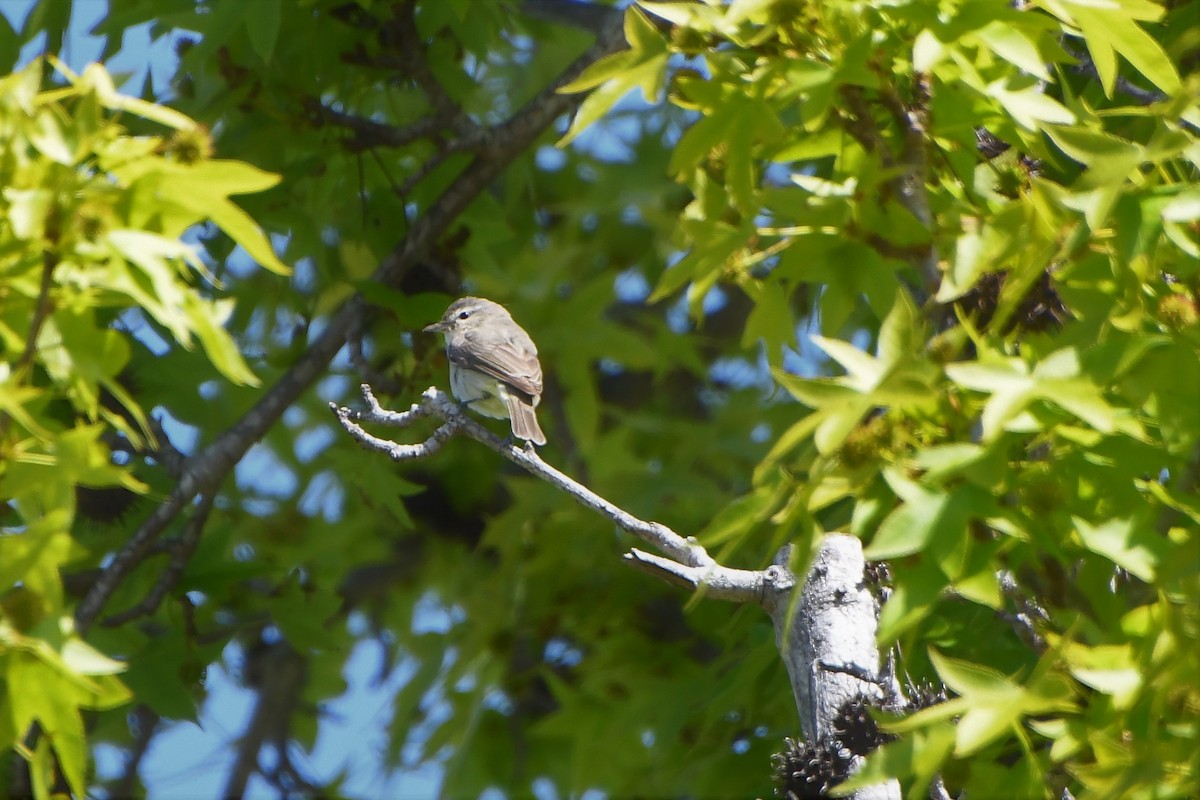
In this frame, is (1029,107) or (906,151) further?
(906,151)

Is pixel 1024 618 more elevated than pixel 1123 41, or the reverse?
pixel 1123 41

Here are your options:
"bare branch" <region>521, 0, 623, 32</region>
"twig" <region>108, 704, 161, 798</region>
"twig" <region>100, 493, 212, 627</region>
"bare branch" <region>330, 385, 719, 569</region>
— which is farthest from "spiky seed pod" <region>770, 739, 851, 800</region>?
"twig" <region>108, 704, 161, 798</region>

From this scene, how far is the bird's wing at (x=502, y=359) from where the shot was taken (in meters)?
6.25

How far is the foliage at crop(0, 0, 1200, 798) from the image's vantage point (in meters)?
2.36

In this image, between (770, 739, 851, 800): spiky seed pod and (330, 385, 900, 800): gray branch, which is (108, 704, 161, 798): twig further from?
A: (770, 739, 851, 800): spiky seed pod

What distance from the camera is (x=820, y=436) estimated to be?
226 cm

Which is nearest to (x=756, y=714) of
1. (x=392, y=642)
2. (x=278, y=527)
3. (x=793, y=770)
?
(x=793, y=770)

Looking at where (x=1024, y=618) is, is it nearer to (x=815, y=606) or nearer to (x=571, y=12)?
(x=815, y=606)

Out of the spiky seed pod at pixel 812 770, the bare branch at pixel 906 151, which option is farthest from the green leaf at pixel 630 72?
the spiky seed pod at pixel 812 770

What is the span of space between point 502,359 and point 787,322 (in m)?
2.97

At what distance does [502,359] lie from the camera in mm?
6355

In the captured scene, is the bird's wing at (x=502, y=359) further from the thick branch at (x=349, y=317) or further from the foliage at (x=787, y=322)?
the thick branch at (x=349, y=317)

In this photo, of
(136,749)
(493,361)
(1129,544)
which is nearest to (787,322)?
(1129,544)

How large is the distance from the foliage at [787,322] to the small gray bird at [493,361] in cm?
26
